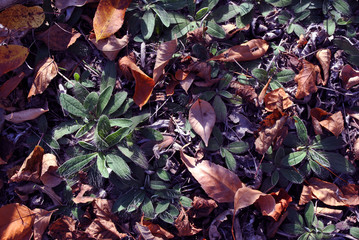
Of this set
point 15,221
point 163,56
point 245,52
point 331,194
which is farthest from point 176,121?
point 15,221

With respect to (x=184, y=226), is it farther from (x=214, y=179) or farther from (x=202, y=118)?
(x=202, y=118)

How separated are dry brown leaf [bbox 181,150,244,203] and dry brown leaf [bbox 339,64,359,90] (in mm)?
1041

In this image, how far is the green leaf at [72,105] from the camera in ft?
7.07

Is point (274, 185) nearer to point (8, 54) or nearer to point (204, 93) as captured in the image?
point (204, 93)

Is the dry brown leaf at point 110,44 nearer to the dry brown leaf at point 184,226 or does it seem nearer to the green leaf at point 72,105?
the green leaf at point 72,105

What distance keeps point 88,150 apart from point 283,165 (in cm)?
137

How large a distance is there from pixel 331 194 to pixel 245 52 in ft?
3.82

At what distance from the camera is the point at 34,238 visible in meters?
2.15

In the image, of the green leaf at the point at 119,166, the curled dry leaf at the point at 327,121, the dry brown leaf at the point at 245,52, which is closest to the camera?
the green leaf at the point at 119,166

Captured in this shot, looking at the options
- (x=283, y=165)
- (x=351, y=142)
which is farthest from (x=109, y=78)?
(x=351, y=142)

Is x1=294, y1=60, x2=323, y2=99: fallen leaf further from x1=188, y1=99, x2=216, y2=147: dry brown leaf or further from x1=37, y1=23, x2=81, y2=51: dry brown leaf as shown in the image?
x1=37, y1=23, x2=81, y2=51: dry brown leaf

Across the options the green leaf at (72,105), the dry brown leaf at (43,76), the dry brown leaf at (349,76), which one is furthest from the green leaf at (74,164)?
the dry brown leaf at (349,76)

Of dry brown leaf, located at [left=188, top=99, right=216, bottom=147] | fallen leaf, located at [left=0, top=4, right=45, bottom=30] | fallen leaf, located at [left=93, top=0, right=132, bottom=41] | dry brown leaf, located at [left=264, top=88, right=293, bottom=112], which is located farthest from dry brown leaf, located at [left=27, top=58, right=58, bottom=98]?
dry brown leaf, located at [left=264, top=88, right=293, bottom=112]

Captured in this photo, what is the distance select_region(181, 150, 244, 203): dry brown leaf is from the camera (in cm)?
208
